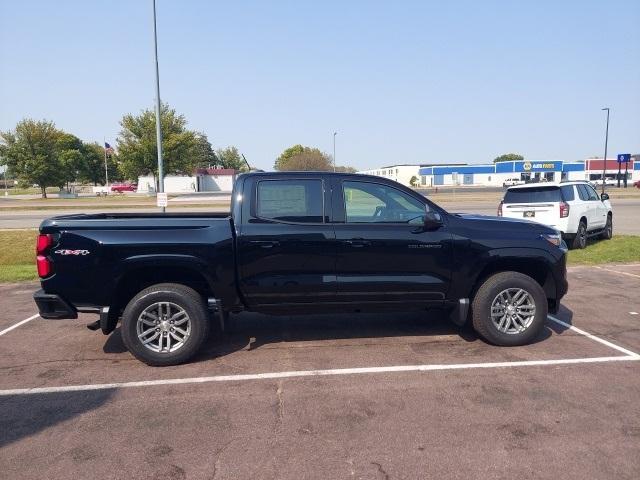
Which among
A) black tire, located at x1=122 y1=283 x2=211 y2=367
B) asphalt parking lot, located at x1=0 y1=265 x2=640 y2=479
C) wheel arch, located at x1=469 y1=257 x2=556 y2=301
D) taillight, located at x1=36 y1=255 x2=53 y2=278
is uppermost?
taillight, located at x1=36 y1=255 x2=53 y2=278

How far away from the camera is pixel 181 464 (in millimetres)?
3014

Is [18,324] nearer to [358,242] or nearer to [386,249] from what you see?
[358,242]

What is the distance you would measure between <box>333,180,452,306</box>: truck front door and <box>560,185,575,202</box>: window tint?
7633 mm

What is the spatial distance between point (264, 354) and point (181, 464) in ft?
6.52

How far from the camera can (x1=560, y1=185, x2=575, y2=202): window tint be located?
36.5 feet

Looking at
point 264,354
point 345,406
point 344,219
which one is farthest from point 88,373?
point 344,219

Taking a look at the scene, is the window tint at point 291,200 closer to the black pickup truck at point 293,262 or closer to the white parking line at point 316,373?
the black pickup truck at point 293,262

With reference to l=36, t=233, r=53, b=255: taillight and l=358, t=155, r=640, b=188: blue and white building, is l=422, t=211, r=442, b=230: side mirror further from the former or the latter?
l=358, t=155, r=640, b=188: blue and white building

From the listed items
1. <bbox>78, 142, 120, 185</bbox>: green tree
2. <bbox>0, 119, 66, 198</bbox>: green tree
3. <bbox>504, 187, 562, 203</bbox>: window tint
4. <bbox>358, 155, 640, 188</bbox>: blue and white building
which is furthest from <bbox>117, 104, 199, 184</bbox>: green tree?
<bbox>358, 155, 640, 188</bbox>: blue and white building

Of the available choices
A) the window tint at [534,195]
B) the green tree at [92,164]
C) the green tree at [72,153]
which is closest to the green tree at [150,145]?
the green tree at [72,153]

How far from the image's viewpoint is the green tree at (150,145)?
4059 cm

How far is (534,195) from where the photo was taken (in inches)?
443

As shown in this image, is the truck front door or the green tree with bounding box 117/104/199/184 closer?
the truck front door

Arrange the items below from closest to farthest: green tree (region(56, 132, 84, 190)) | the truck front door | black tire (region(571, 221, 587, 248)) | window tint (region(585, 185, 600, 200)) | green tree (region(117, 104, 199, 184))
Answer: the truck front door < black tire (region(571, 221, 587, 248)) < window tint (region(585, 185, 600, 200)) < green tree (region(117, 104, 199, 184)) < green tree (region(56, 132, 84, 190))
